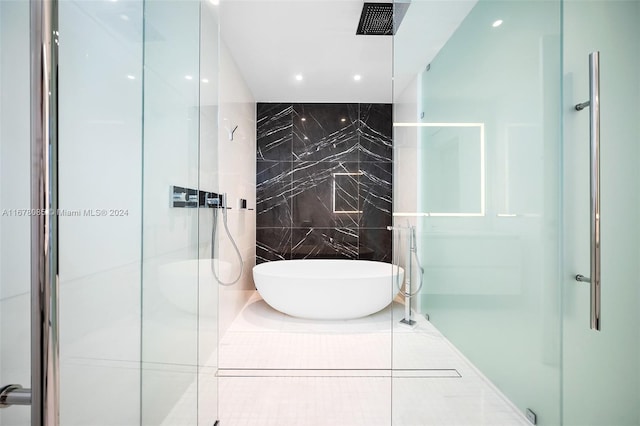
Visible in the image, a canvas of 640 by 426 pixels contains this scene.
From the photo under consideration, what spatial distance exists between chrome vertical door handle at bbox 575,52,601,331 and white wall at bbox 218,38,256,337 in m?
2.29

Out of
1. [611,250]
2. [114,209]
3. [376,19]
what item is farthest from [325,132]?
[114,209]

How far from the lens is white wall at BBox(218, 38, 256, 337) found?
8.72ft

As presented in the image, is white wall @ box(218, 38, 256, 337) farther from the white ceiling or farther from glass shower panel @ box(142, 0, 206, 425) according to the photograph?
glass shower panel @ box(142, 0, 206, 425)

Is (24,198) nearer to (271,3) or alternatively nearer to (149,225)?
(149,225)

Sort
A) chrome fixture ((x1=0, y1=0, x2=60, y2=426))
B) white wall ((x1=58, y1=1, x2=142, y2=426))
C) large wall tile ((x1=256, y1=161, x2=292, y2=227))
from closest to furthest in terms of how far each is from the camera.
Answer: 1. chrome fixture ((x1=0, y1=0, x2=60, y2=426))
2. white wall ((x1=58, y1=1, x2=142, y2=426))
3. large wall tile ((x1=256, y1=161, x2=292, y2=227))

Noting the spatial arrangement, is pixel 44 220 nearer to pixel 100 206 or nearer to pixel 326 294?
pixel 100 206

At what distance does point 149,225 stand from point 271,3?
1.87 meters

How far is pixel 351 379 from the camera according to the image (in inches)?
78.2

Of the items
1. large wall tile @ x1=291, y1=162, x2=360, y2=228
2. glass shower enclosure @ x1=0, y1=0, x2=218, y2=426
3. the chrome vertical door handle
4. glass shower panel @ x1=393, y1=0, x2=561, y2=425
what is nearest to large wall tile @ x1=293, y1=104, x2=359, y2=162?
large wall tile @ x1=291, y1=162, x2=360, y2=228

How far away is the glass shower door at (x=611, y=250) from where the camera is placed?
120 centimetres

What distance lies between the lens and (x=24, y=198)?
64 cm

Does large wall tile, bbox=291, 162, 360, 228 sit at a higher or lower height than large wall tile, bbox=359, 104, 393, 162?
lower

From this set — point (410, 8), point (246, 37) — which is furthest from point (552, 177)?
point (246, 37)

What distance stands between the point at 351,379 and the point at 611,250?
1.50 meters
